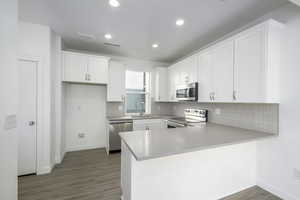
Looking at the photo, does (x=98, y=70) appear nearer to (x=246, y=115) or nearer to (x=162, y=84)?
(x=162, y=84)

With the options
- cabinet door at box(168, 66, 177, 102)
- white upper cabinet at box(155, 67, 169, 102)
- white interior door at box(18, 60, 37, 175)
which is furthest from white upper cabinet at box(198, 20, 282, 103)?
white interior door at box(18, 60, 37, 175)

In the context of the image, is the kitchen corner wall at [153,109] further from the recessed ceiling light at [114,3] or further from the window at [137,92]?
the recessed ceiling light at [114,3]

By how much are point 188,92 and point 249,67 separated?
1.31 meters

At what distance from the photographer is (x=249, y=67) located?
75.5 inches

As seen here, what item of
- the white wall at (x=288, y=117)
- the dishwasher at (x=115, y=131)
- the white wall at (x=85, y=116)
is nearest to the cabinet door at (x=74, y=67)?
the white wall at (x=85, y=116)

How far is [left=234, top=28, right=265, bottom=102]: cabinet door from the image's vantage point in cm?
180

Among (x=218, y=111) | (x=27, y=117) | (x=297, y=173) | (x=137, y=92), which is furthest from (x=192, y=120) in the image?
(x=27, y=117)

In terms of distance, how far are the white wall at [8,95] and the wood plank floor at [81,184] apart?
82cm

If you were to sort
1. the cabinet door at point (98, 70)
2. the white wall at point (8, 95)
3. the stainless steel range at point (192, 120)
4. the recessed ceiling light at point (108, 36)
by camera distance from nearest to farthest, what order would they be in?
the white wall at point (8, 95)
the recessed ceiling light at point (108, 36)
the stainless steel range at point (192, 120)
the cabinet door at point (98, 70)

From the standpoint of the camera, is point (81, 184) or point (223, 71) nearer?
point (81, 184)

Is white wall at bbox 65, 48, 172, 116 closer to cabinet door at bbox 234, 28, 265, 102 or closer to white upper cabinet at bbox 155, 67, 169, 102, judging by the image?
white upper cabinet at bbox 155, 67, 169, 102

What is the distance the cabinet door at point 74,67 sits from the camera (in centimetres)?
311

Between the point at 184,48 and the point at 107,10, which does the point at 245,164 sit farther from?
the point at 107,10

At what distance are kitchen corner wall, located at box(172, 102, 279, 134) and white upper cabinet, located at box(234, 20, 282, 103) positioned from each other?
27 centimetres
